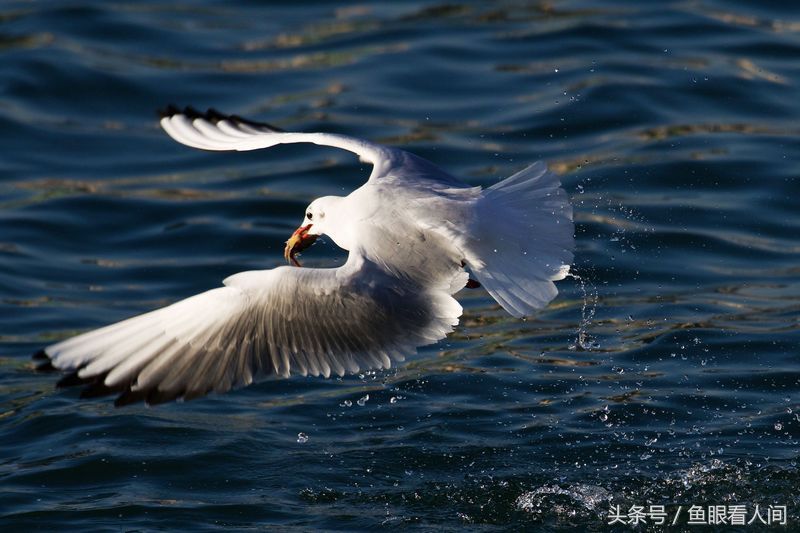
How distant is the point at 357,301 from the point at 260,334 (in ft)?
1.30

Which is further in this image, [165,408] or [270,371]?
[165,408]

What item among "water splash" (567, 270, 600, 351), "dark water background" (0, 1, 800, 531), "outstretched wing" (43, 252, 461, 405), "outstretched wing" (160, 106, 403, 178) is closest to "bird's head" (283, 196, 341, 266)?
"outstretched wing" (160, 106, 403, 178)

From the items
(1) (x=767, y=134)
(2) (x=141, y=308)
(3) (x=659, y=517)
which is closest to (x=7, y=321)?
(2) (x=141, y=308)

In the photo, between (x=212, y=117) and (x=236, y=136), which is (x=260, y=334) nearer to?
(x=236, y=136)

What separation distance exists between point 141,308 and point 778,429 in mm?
3942

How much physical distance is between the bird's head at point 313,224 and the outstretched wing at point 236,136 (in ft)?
1.28

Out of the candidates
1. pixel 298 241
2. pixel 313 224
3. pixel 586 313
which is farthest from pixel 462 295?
pixel 313 224

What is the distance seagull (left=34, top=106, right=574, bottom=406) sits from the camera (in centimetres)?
557

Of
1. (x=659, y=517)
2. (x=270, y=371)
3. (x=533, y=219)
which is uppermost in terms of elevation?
(x=533, y=219)

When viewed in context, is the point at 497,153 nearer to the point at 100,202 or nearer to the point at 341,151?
the point at 341,151

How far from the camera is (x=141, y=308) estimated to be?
347 inches

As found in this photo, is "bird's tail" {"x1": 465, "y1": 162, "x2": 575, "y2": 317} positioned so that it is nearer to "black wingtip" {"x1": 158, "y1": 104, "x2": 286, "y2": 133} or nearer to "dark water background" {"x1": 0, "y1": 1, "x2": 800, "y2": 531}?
"dark water background" {"x1": 0, "y1": 1, "x2": 800, "y2": 531}

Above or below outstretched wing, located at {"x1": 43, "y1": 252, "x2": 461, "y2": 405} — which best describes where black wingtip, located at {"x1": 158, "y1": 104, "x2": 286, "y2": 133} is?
above

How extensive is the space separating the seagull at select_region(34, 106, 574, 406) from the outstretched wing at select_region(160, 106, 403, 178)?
0.68 meters
